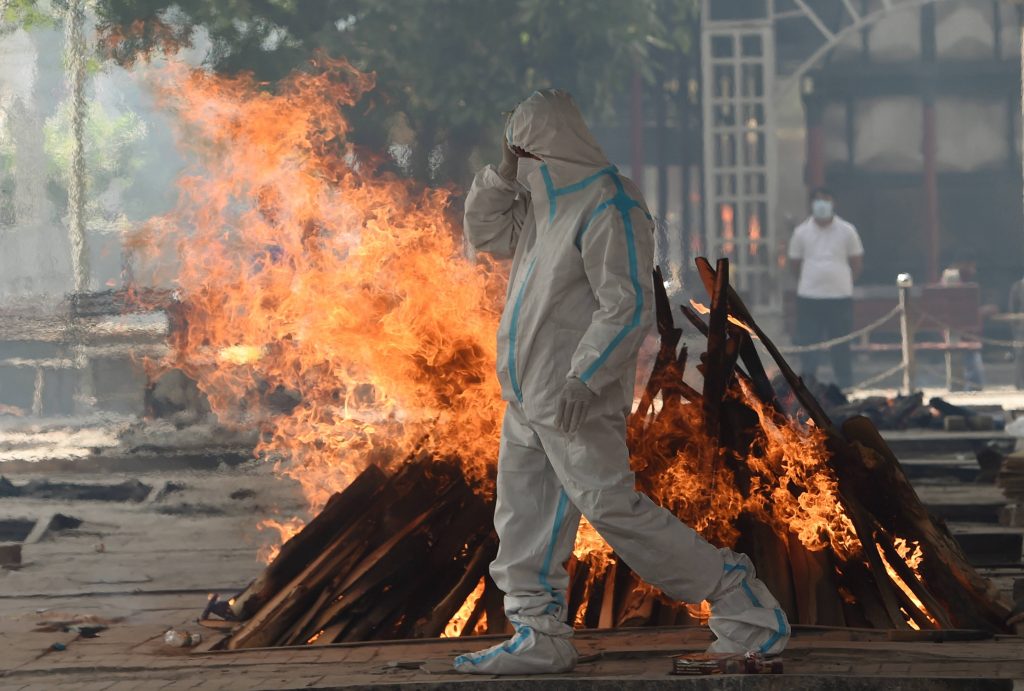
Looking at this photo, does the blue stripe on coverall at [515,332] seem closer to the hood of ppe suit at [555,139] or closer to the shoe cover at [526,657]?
the hood of ppe suit at [555,139]

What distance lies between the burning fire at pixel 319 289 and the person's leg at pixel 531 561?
1.69 meters

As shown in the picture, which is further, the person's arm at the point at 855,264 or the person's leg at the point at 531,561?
the person's arm at the point at 855,264

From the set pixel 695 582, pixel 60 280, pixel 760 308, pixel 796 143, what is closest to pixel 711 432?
pixel 695 582

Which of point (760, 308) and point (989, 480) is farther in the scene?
point (760, 308)

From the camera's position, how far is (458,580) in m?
6.71

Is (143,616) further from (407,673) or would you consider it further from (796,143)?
(796,143)

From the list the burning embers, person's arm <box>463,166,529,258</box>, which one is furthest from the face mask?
person's arm <box>463,166,529,258</box>

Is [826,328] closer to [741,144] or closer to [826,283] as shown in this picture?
[826,283]

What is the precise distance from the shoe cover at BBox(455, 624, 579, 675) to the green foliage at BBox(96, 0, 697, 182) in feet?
Result: 44.1

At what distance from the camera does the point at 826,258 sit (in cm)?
1834

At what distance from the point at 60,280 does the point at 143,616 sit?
1054cm

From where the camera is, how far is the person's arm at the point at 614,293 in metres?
5.18

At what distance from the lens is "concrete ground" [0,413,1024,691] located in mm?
5246

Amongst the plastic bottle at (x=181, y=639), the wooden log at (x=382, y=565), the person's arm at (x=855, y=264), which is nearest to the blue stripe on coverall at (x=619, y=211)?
the wooden log at (x=382, y=565)
